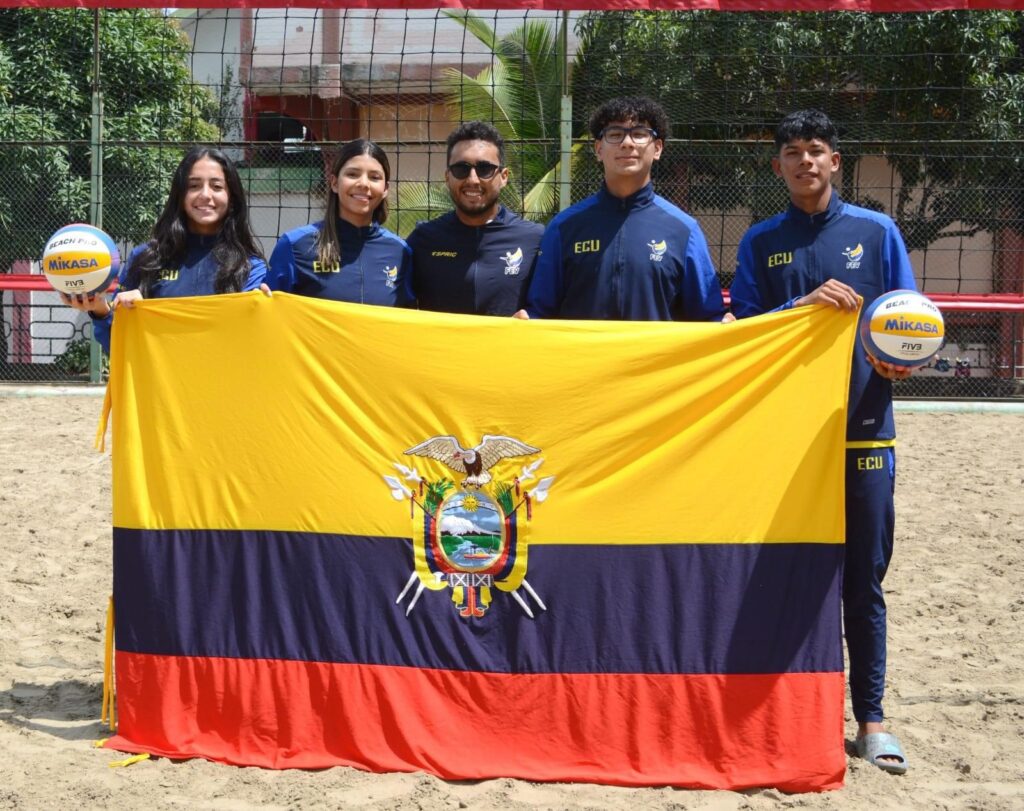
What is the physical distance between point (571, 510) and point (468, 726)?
2.08ft

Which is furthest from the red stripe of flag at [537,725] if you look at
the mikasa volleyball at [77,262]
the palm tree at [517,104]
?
the palm tree at [517,104]

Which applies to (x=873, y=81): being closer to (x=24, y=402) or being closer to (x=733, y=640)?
(x=24, y=402)

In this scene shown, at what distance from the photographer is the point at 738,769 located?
298cm

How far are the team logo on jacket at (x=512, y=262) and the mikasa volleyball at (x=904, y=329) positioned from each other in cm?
105

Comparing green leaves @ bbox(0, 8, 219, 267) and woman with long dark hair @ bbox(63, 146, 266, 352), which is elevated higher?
green leaves @ bbox(0, 8, 219, 267)

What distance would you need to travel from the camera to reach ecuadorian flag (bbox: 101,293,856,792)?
9.91ft

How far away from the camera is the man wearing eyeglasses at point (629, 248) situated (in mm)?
3260

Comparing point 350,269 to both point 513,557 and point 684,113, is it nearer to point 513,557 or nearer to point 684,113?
point 513,557

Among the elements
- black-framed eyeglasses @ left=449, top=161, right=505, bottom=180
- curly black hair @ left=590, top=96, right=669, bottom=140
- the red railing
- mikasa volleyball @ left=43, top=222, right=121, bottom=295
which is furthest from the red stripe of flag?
A: the red railing

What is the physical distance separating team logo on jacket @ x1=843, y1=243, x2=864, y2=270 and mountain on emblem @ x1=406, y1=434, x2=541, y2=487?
3.28ft

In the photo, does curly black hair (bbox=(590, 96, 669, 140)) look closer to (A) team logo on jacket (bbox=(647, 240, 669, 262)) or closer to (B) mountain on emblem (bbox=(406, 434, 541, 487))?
(A) team logo on jacket (bbox=(647, 240, 669, 262))

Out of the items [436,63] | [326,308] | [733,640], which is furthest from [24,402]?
[436,63]

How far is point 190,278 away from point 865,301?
195cm

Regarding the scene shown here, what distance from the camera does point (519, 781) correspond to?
9.72ft
